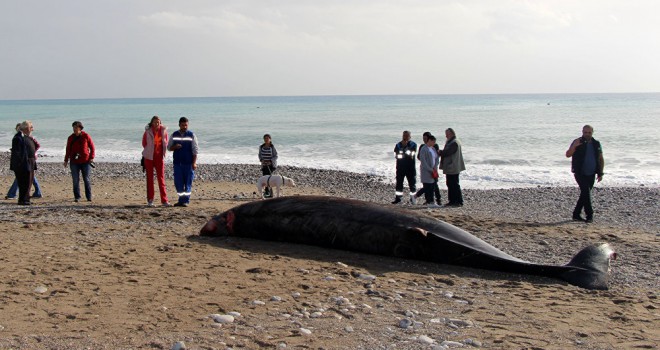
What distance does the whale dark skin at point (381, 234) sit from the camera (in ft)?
24.8

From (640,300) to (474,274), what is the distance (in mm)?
1796

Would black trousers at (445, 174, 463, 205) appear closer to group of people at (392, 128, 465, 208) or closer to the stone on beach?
group of people at (392, 128, 465, 208)

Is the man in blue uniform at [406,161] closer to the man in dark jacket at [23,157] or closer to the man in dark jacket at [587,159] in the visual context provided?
the man in dark jacket at [587,159]

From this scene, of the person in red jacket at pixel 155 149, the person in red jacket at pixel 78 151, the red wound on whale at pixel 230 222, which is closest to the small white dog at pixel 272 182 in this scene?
the person in red jacket at pixel 155 149

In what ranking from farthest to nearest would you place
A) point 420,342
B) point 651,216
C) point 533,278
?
point 651,216
point 533,278
point 420,342

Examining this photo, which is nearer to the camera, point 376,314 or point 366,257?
point 376,314

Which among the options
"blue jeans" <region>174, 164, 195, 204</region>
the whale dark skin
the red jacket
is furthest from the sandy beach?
the red jacket

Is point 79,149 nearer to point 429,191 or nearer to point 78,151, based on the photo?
point 78,151

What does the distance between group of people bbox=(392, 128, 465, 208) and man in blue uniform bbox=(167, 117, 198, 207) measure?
4811 millimetres

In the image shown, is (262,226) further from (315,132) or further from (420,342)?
(315,132)

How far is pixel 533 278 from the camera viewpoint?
7504 mm

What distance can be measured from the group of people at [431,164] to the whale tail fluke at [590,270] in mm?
6590

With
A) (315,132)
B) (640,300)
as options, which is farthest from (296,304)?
(315,132)

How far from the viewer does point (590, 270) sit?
7348 millimetres
